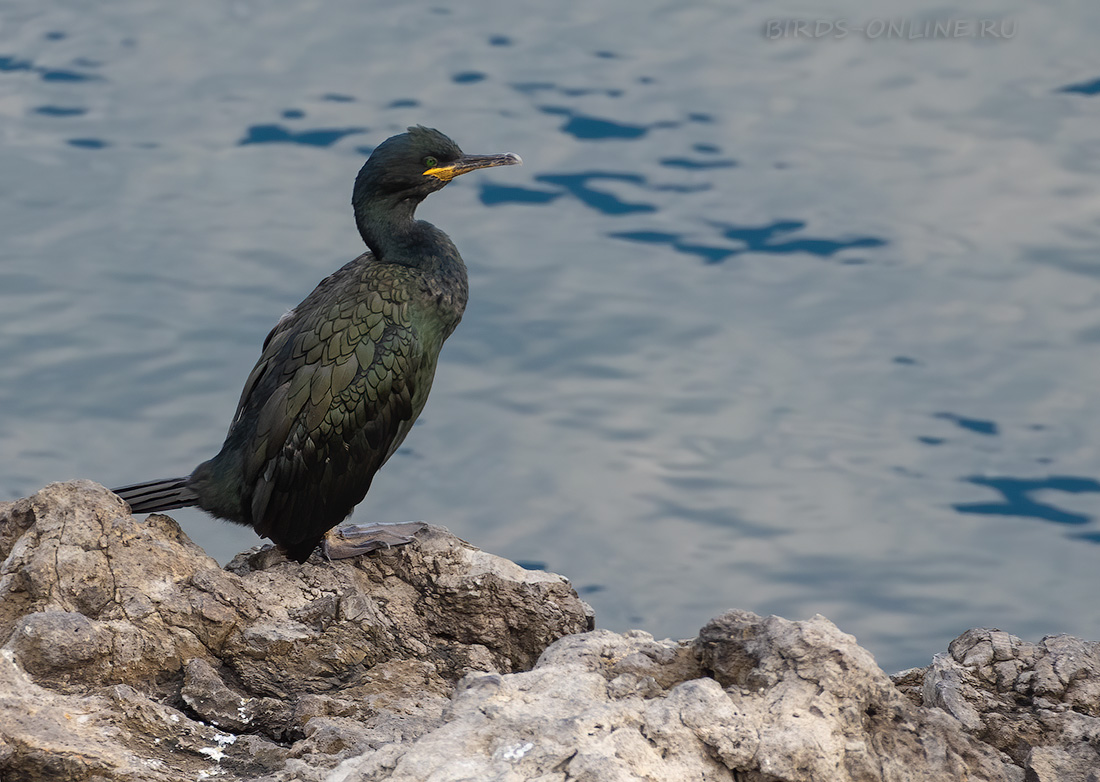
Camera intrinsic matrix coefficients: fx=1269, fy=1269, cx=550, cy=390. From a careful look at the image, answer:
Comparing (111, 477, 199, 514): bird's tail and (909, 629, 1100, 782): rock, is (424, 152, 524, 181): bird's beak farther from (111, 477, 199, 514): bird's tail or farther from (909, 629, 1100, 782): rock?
(909, 629, 1100, 782): rock

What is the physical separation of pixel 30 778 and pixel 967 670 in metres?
2.81

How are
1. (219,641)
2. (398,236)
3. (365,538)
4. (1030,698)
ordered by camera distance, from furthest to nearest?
(398,236), (365,538), (219,641), (1030,698)

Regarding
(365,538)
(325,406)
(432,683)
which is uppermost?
(325,406)

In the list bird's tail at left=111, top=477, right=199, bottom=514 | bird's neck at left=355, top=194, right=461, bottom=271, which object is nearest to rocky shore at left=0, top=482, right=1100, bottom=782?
bird's tail at left=111, top=477, right=199, bottom=514

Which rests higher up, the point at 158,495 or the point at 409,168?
the point at 409,168

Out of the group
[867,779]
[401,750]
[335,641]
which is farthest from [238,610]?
[867,779]

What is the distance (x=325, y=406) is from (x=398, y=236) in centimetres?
93

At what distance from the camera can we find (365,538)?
560cm

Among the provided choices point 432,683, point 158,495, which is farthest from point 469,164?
point 432,683

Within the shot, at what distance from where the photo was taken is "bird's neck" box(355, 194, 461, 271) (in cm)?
600

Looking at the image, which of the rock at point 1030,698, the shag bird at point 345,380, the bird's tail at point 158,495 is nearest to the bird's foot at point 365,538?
the shag bird at point 345,380

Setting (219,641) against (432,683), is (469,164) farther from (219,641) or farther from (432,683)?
(219,641)

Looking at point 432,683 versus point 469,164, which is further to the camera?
point 469,164

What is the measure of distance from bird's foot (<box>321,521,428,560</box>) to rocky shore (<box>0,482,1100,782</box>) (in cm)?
5
